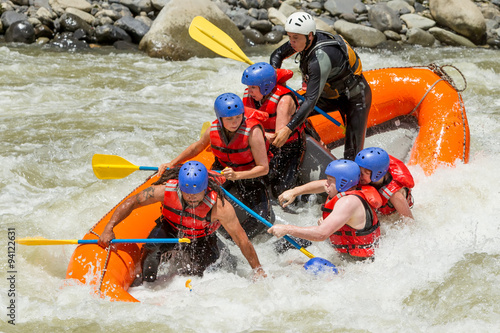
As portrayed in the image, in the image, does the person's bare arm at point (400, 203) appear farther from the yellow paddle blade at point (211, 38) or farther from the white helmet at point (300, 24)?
the yellow paddle blade at point (211, 38)

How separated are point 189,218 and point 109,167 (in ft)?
3.20

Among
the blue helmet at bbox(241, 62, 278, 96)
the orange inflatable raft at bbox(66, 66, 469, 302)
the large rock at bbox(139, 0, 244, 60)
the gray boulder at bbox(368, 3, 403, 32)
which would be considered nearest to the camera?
the blue helmet at bbox(241, 62, 278, 96)

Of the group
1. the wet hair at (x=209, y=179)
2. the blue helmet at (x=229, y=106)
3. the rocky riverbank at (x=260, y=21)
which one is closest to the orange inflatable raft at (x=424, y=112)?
the blue helmet at (x=229, y=106)

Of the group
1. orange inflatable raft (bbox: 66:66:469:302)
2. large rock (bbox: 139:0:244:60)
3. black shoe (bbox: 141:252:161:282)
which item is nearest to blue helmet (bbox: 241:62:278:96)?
orange inflatable raft (bbox: 66:66:469:302)

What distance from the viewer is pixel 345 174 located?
11.8ft

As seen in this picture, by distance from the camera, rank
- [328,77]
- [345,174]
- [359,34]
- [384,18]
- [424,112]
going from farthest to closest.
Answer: [384,18], [359,34], [424,112], [328,77], [345,174]

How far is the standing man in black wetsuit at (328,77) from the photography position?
409 cm

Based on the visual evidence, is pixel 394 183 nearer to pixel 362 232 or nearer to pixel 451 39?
pixel 362 232

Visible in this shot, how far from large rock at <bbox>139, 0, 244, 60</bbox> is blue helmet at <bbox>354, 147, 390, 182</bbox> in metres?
6.29

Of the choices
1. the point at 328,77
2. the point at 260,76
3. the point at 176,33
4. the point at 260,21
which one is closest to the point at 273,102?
the point at 260,76

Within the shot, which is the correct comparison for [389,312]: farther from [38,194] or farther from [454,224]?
[38,194]

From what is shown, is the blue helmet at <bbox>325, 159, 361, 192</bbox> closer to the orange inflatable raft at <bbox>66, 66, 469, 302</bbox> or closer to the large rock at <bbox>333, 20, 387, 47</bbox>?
the orange inflatable raft at <bbox>66, 66, 469, 302</bbox>

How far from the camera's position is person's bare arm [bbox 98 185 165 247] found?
11.5 ft

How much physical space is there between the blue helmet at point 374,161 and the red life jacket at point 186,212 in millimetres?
991
